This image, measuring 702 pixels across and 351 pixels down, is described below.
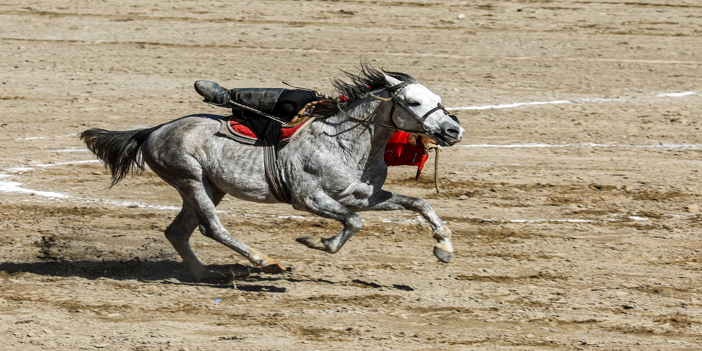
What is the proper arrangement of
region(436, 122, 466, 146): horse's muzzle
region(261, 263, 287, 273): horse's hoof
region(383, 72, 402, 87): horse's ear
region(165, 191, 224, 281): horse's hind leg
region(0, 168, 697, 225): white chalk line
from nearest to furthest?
region(436, 122, 466, 146): horse's muzzle → region(383, 72, 402, 87): horse's ear → region(261, 263, 287, 273): horse's hoof → region(165, 191, 224, 281): horse's hind leg → region(0, 168, 697, 225): white chalk line

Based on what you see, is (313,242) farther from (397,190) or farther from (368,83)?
(397,190)

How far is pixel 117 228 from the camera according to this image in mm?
8289

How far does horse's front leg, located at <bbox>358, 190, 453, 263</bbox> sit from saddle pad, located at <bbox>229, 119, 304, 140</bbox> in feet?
2.72

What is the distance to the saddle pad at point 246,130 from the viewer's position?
6590mm

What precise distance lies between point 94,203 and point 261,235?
206 centimetres

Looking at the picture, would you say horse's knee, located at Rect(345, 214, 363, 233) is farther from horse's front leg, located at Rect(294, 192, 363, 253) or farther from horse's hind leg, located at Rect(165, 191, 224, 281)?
horse's hind leg, located at Rect(165, 191, 224, 281)

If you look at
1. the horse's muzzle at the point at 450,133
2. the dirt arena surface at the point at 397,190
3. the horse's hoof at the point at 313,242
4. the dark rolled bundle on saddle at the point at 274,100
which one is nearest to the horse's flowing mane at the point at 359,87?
the dark rolled bundle on saddle at the point at 274,100

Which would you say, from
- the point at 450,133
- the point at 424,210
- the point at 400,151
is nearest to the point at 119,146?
the point at 400,151

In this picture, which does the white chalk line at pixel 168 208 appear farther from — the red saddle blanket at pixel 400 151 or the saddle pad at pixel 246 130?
the saddle pad at pixel 246 130

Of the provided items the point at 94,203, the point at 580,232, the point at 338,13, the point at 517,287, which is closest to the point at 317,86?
the point at 338,13

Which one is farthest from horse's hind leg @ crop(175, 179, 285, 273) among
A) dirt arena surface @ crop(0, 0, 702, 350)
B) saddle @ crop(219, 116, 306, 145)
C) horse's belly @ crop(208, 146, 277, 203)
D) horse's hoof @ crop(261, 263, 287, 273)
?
saddle @ crop(219, 116, 306, 145)

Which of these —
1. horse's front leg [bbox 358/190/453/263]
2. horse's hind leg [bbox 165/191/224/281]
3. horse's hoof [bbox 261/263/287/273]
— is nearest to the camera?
horse's front leg [bbox 358/190/453/263]

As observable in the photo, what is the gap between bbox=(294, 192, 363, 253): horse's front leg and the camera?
638 cm

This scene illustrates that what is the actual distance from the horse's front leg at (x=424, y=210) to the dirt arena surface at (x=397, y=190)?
19.1 inches
